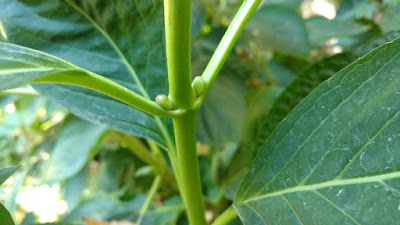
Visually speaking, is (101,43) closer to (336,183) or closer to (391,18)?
(336,183)

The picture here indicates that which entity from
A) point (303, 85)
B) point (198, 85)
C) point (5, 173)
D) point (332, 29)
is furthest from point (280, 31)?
point (5, 173)

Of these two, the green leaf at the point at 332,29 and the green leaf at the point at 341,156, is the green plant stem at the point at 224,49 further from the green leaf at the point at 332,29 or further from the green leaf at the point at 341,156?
the green leaf at the point at 332,29

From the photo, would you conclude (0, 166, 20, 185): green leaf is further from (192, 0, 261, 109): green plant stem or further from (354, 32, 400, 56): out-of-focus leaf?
(354, 32, 400, 56): out-of-focus leaf

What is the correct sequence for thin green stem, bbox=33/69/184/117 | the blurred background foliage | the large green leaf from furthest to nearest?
1. the blurred background foliage
2. the large green leaf
3. thin green stem, bbox=33/69/184/117

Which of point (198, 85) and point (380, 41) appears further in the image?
point (380, 41)

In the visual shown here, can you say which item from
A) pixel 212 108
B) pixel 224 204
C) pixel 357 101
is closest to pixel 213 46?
pixel 212 108

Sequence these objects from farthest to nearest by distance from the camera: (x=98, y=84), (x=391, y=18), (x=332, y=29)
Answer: (x=332, y=29), (x=391, y=18), (x=98, y=84)

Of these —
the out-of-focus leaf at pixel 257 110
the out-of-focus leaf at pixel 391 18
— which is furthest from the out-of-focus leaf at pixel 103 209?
the out-of-focus leaf at pixel 391 18

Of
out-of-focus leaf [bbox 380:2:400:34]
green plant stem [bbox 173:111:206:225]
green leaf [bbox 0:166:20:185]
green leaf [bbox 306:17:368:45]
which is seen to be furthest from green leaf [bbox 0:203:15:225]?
green leaf [bbox 306:17:368:45]
